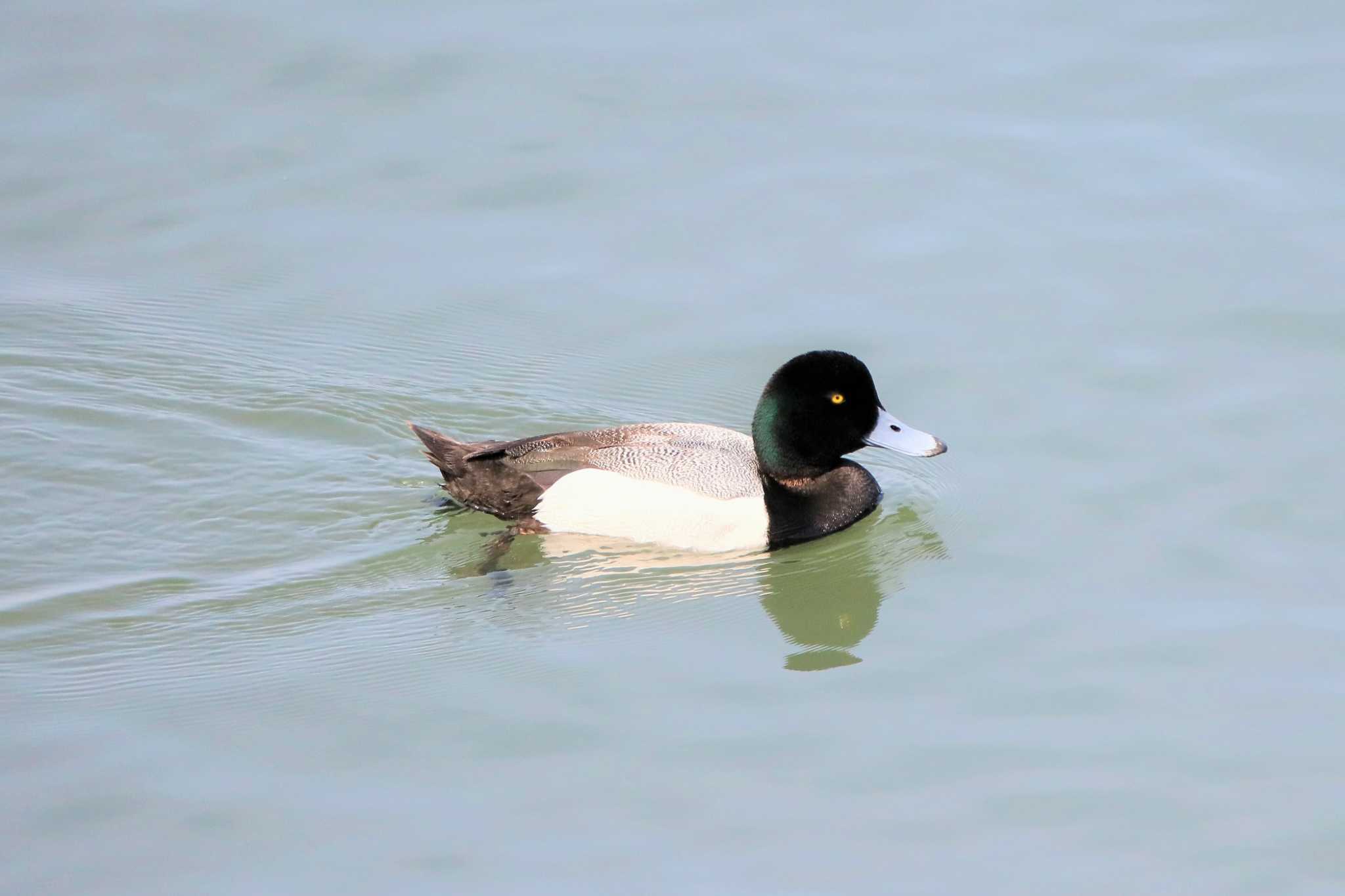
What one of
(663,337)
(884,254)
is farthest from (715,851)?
(884,254)

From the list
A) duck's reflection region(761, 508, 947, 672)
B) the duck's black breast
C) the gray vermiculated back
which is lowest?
duck's reflection region(761, 508, 947, 672)

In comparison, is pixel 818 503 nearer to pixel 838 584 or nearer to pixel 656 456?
pixel 838 584

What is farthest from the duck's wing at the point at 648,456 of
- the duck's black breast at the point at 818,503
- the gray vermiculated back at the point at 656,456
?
the duck's black breast at the point at 818,503

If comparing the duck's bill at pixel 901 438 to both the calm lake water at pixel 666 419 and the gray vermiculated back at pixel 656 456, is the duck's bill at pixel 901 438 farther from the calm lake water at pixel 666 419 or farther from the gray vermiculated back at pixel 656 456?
the gray vermiculated back at pixel 656 456

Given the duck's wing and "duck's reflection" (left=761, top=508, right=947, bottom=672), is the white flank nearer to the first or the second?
the duck's wing

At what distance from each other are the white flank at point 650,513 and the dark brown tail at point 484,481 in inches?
3.6

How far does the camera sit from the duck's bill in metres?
8.08

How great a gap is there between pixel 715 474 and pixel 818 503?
20.3 inches

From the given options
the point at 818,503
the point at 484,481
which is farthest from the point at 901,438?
the point at 484,481

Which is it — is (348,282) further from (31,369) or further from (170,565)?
(170,565)

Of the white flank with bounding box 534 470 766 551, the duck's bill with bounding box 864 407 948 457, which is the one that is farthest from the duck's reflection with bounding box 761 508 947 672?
the duck's bill with bounding box 864 407 948 457

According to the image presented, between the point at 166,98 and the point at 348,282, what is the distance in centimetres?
279

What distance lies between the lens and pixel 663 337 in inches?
373

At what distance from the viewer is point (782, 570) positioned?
25.7ft
